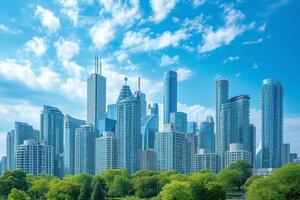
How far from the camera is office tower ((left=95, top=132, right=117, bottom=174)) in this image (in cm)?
13188

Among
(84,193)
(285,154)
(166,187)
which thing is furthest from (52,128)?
(166,187)

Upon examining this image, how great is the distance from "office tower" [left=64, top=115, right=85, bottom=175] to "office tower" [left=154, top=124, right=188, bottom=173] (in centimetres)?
3992

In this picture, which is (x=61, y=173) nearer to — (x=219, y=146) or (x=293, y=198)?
(x=219, y=146)

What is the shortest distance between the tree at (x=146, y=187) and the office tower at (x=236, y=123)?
4110 inches

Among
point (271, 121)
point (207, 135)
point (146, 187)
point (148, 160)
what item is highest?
point (271, 121)

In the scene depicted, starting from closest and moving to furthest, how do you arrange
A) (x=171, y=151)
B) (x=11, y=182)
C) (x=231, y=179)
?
(x=11, y=182) → (x=231, y=179) → (x=171, y=151)

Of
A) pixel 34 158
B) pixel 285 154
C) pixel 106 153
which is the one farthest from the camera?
pixel 285 154

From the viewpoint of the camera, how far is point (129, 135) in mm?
140125

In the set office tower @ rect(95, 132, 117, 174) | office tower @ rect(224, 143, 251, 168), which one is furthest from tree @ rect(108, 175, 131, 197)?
office tower @ rect(95, 132, 117, 174)

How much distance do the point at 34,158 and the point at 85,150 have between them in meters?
24.7

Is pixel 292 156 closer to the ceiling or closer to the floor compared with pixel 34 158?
closer to the floor

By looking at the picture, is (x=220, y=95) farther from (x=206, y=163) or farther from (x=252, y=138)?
(x=206, y=163)

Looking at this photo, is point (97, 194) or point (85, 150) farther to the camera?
point (85, 150)

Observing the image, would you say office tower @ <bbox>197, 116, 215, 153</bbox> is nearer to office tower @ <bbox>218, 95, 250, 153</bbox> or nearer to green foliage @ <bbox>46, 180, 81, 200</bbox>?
office tower @ <bbox>218, 95, 250, 153</bbox>
